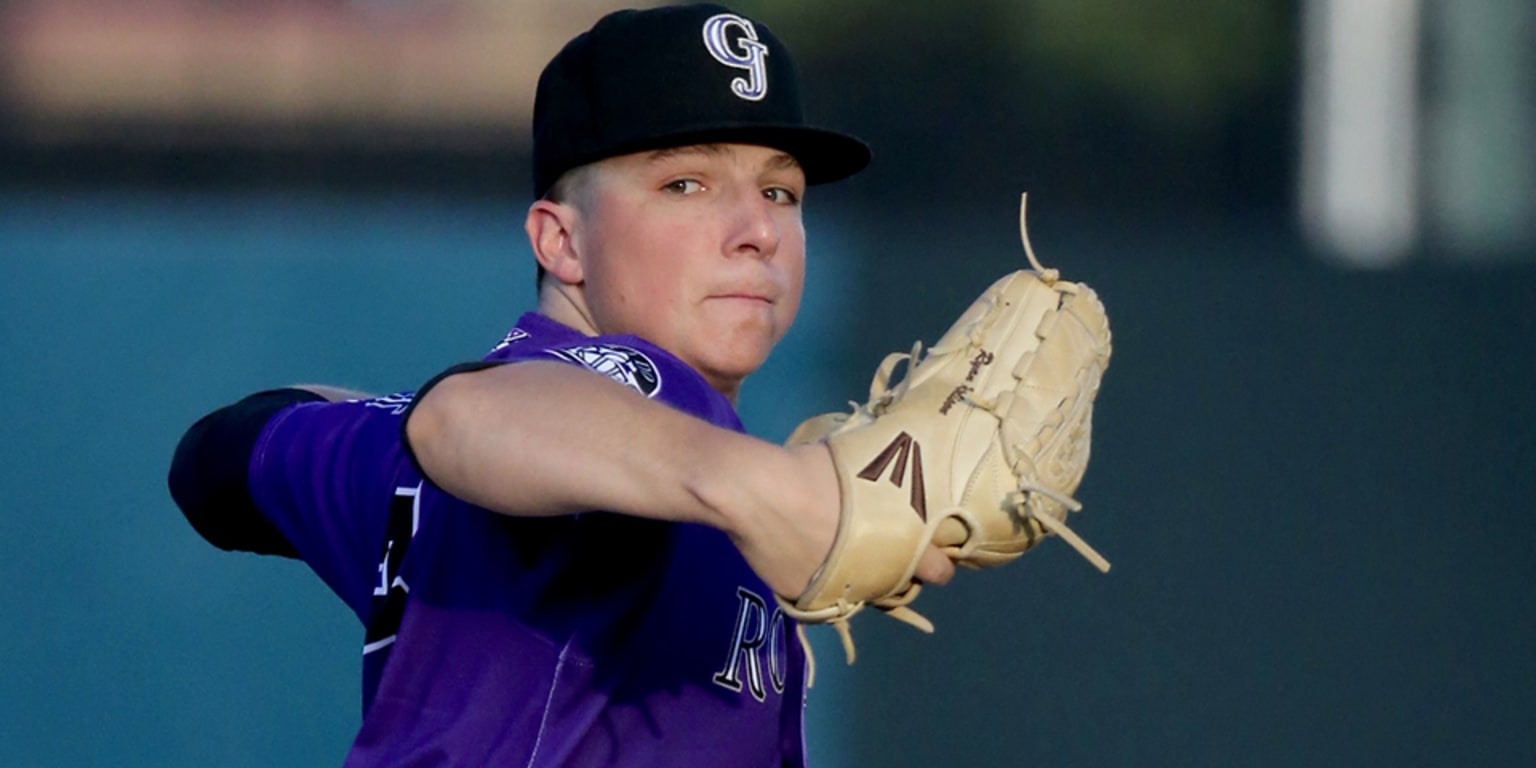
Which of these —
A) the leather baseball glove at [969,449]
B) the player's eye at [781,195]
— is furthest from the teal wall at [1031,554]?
the leather baseball glove at [969,449]

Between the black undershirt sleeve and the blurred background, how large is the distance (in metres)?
1.78

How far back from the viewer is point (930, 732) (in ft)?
12.8

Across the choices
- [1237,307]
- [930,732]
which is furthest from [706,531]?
[1237,307]

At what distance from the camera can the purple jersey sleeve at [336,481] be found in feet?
5.89

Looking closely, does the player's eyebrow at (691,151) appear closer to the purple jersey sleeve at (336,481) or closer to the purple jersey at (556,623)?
the purple jersey at (556,623)

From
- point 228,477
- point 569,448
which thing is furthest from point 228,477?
point 569,448

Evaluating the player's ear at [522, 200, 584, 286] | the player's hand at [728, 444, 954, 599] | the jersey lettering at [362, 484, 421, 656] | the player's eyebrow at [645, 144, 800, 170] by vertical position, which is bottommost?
the jersey lettering at [362, 484, 421, 656]

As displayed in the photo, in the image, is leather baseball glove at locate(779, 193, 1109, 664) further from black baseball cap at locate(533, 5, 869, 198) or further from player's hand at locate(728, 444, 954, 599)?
black baseball cap at locate(533, 5, 869, 198)

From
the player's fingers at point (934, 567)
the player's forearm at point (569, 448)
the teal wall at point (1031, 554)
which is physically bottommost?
the teal wall at point (1031, 554)

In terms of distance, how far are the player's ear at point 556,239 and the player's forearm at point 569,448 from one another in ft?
2.05

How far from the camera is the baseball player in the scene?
1.28 metres

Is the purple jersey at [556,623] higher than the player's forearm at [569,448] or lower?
lower

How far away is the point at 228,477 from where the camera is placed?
2.05 metres

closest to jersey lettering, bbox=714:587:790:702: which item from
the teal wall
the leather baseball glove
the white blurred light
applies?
the leather baseball glove
